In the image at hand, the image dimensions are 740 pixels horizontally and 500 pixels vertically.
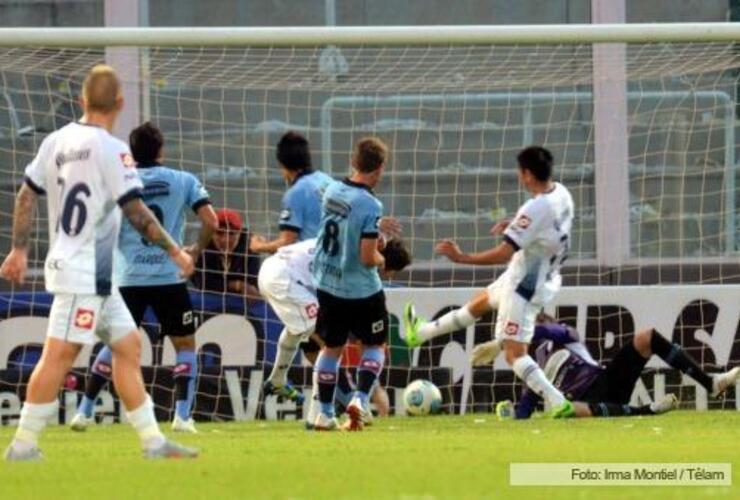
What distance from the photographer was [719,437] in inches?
535

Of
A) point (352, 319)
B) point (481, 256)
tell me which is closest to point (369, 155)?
point (352, 319)

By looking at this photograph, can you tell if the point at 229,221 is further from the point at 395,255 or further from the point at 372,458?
the point at 372,458

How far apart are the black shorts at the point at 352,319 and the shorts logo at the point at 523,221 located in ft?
4.68

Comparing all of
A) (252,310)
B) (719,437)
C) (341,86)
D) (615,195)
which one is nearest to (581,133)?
(615,195)

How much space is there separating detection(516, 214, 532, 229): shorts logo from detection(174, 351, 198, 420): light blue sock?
7.91 ft

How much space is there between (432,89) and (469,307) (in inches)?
117

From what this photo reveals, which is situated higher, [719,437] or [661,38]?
[661,38]

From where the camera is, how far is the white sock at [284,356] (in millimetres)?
16797

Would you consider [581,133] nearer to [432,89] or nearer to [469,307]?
[432,89]

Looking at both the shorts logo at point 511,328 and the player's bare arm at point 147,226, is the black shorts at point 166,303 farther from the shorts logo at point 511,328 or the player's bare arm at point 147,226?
the player's bare arm at point 147,226

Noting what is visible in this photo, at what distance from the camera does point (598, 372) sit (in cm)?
1647

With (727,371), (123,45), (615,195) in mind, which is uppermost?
(123,45)
